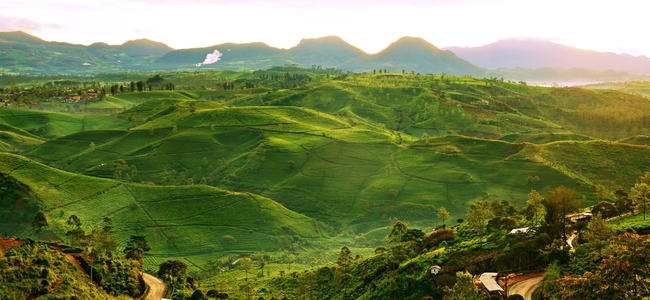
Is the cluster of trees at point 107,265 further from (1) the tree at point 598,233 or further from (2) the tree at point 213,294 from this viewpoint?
(1) the tree at point 598,233

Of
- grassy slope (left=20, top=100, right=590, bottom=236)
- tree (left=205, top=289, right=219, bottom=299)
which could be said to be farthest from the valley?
tree (left=205, top=289, right=219, bottom=299)

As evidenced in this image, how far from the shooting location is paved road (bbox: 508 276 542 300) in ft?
162

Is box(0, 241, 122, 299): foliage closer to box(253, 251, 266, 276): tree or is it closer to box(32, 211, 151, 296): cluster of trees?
box(32, 211, 151, 296): cluster of trees

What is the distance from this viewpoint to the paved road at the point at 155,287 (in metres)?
71.5

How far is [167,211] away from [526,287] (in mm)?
92461

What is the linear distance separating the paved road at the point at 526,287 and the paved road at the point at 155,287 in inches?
1815

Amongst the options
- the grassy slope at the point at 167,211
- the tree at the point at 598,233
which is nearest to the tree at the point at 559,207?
the tree at the point at 598,233

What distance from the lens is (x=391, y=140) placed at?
7259 inches

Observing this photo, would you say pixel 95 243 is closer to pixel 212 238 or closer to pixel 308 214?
pixel 212 238

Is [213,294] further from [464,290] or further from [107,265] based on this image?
[464,290]

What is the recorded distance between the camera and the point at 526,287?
167ft

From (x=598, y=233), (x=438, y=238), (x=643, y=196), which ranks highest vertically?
(x=643, y=196)

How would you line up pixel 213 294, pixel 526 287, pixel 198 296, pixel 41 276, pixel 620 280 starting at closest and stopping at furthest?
pixel 620 280, pixel 526 287, pixel 41 276, pixel 198 296, pixel 213 294

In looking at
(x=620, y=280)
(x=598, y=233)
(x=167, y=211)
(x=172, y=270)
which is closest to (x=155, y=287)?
(x=172, y=270)
